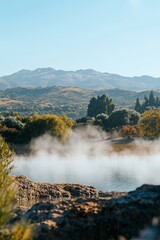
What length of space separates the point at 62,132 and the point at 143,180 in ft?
135

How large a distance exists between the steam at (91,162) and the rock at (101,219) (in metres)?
24.5

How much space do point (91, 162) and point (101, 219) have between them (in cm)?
5142

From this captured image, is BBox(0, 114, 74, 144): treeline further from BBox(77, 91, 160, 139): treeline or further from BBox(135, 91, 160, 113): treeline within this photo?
BBox(135, 91, 160, 113): treeline

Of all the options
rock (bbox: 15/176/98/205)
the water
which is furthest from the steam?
rock (bbox: 15/176/98/205)

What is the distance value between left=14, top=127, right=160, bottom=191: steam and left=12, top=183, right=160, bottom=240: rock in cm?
2454

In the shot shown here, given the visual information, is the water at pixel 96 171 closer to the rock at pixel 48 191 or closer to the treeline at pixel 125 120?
the rock at pixel 48 191

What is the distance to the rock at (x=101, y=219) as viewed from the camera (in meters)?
23.5

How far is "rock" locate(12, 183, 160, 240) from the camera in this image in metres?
23.5

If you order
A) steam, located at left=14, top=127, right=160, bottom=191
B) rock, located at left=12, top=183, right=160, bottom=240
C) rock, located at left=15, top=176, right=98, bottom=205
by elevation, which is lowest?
steam, located at left=14, top=127, right=160, bottom=191

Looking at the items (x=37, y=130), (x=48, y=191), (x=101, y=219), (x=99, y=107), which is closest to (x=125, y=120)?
(x=99, y=107)

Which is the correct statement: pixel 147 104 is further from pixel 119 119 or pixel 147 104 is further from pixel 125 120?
pixel 119 119

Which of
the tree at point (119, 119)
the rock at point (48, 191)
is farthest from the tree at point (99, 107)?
the rock at point (48, 191)

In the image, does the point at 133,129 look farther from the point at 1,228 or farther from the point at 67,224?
the point at 1,228

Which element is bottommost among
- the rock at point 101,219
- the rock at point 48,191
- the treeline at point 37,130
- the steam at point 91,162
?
the steam at point 91,162
